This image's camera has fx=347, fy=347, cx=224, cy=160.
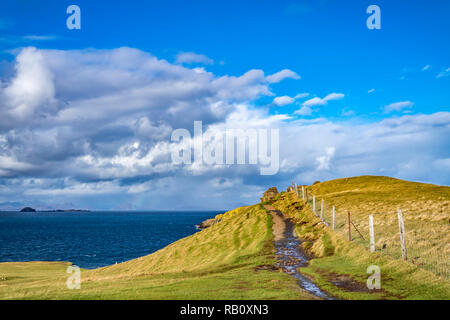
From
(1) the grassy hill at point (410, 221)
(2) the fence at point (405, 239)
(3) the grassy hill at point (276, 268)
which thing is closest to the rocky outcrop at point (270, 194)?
(3) the grassy hill at point (276, 268)

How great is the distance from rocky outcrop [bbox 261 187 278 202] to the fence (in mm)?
41248

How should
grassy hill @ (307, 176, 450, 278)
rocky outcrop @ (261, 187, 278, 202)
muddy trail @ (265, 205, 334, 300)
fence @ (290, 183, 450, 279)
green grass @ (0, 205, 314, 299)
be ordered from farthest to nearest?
1. rocky outcrop @ (261, 187, 278, 202)
2. grassy hill @ (307, 176, 450, 278)
3. fence @ (290, 183, 450, 279)
4. muddy trail @ (265, 205, 334, 300)
5. green grass @ (0, 205, 314, 299)

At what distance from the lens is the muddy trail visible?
19.9 metres

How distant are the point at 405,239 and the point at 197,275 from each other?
1692 centimetres

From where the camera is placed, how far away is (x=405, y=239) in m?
27.8

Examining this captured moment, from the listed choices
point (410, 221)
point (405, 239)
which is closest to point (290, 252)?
point (405, 239)

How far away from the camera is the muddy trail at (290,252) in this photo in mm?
19898

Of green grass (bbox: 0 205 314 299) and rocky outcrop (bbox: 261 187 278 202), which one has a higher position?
rocky outcrop (bbox: 261 187 278 202)

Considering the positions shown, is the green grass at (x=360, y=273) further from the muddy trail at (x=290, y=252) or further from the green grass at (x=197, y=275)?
the green grass at (x=197, y=275)

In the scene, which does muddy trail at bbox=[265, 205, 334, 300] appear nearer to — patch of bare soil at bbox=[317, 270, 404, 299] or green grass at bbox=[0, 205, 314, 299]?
green grass at bbox=[0, 205, 314, 299]

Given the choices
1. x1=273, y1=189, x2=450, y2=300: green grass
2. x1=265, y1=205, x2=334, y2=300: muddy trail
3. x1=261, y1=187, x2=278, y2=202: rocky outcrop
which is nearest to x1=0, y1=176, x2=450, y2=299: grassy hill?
x1=273, y1=189, x2=450, y2=300: green grass
